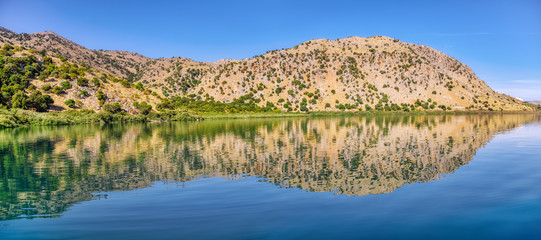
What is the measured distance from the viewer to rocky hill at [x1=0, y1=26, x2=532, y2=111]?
158 metres

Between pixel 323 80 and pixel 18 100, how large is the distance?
397ft

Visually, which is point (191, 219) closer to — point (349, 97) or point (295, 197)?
point (295, 197)

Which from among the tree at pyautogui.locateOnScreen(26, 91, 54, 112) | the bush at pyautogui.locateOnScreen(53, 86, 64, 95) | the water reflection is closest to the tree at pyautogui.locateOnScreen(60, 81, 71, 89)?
the bush at pyautogui.locateOnScreen(53, 86, 64, 95)

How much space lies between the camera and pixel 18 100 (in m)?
81.7

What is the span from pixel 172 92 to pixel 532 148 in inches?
5923

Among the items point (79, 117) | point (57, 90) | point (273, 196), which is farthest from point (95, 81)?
point (273, 196)

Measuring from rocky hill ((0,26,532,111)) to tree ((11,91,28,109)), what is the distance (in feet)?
253

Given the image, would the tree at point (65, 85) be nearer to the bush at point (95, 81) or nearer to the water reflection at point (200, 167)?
the bush at point (95, 81)

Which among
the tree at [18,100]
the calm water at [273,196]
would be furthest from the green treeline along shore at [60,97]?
the calm water at [273,196]

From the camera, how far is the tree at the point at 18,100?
8122cm

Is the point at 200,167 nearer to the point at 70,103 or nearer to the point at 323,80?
the point at 70,103

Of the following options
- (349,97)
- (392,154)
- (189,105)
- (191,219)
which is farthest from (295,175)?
(349,97)

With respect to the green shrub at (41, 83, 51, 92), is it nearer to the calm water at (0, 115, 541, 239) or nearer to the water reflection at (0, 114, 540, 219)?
the water reflection at (0, 114, 540, 219)

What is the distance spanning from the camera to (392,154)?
2603 cm
